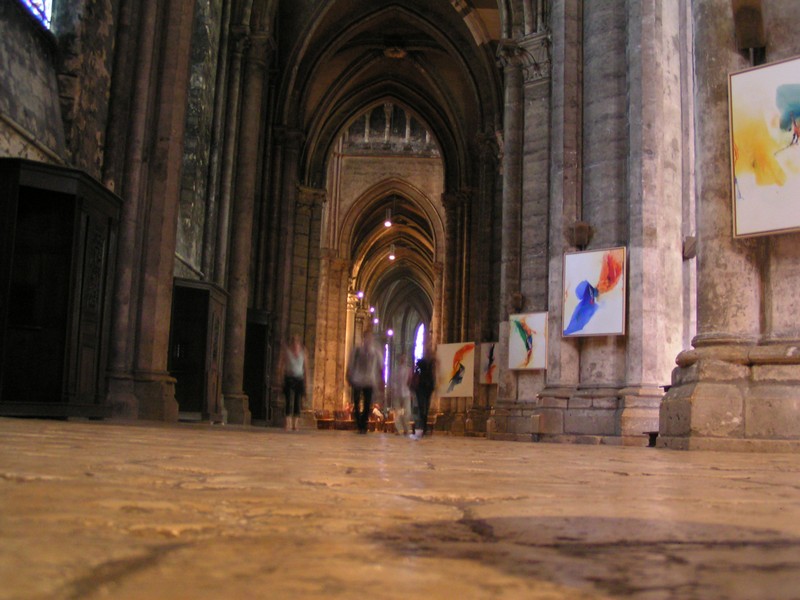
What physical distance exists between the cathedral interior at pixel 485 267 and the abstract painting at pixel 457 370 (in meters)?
0.08

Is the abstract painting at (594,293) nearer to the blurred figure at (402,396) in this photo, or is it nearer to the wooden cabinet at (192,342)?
the wooden cabinet at (192,342)

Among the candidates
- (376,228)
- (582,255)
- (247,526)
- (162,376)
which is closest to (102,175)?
(162,376)

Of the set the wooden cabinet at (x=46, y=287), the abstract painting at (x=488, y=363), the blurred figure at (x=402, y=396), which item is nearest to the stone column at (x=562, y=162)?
the blurred figure at (x=402, y=396)

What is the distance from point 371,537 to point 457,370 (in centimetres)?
2196

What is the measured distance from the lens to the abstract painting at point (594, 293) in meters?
11.6

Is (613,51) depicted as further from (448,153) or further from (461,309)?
(448,153)

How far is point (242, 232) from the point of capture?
62.3 feet

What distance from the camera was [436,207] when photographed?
4144 cm

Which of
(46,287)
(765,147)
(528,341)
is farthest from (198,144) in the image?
(765,147)

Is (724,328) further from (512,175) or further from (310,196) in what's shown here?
(310,196)

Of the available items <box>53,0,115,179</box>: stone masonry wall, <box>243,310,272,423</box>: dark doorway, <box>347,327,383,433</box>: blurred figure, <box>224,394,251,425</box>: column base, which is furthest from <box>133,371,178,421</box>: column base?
<box>243,310,272,423</box>: dark doorway

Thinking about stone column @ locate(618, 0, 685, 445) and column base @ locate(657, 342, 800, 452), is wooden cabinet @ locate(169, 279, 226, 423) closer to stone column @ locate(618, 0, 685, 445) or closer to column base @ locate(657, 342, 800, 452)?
stone column @ locate(618, 0, 685, 445)

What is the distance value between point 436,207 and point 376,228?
29.1 feet

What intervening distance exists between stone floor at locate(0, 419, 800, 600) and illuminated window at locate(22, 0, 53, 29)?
9.52m
